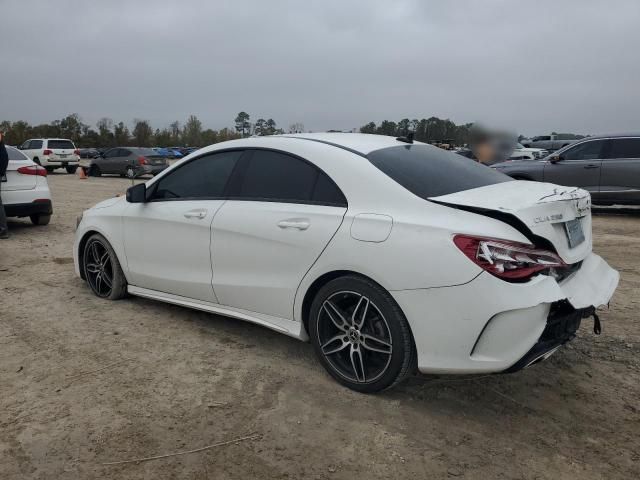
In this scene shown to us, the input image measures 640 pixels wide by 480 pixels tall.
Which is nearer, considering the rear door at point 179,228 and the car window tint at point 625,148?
the rear door at point 179,228

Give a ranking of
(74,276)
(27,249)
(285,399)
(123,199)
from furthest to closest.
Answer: (27,249) < (74,276) < (123,199) < (285,399)

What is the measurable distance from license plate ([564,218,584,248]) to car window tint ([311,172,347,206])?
1.26m

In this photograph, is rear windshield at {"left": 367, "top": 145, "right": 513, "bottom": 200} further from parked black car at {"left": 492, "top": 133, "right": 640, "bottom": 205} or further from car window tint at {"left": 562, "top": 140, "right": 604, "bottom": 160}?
car window tint at {"left": 562, "top": 140, "right": 604, "bottom": 160}

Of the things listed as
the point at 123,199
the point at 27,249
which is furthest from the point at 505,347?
the point at 27,249

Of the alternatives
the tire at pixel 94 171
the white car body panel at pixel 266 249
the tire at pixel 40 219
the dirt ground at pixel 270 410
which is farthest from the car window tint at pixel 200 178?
the tire at pixel 94 171

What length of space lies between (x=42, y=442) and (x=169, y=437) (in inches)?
24.4

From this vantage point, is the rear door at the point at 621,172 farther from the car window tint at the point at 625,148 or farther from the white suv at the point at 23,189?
the white suv at the point at 23,189

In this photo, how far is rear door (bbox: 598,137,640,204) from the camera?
10.6 meters

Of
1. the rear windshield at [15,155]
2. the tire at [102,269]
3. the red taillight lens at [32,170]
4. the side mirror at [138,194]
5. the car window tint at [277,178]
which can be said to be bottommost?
the tire at [102,269]

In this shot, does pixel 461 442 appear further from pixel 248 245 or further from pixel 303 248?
pixel 248 245

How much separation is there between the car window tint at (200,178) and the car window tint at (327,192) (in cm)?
86

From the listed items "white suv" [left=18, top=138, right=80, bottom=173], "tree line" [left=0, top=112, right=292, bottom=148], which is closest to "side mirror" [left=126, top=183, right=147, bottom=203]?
"white suv" [left=18, top=138, right=80, bottom=173]

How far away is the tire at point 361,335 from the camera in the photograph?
2932mm

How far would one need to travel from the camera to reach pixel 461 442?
8.93ft
